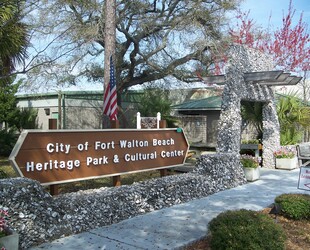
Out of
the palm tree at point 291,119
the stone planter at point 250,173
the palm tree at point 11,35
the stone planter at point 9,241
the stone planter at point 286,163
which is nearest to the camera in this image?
the stone planter at point 9,241

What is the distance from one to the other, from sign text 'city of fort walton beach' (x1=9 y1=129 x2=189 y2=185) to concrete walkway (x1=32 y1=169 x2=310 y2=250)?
1.15 metres

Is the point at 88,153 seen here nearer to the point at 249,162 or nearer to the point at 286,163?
the point at 249,162

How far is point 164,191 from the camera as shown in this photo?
24.3 feet

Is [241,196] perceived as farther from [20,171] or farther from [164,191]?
[20,171]

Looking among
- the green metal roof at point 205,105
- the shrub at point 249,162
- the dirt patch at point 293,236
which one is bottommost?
the dirt patch at point 293,236

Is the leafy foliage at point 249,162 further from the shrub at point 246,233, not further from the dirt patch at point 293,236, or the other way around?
the shrub at point 246,233

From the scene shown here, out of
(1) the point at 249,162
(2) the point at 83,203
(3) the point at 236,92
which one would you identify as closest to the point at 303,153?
(1) the point at 249,162

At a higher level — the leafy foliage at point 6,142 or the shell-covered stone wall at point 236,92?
the shell-covered stone wall at point 236,92

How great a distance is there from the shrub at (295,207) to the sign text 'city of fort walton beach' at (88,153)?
300cm

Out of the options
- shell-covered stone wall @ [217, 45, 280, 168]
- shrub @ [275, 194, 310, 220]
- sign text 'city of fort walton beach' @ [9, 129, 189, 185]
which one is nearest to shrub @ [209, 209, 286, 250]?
shrub @ [275, 194, 310, 220]

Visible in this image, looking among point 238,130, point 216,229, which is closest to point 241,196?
point 238,130

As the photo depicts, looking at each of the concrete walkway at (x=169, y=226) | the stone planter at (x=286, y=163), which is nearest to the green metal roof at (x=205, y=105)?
the stone planter at (x=286, y=163)

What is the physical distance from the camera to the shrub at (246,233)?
4.22m

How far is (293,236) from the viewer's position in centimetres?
552
